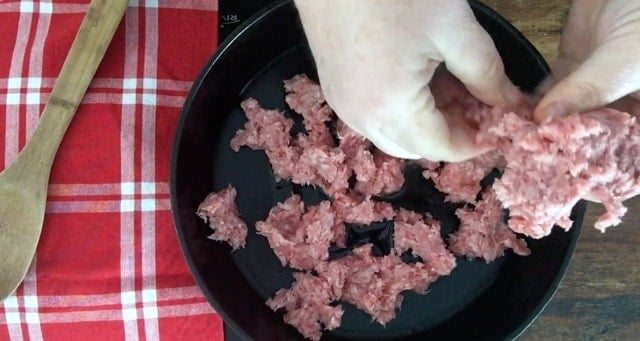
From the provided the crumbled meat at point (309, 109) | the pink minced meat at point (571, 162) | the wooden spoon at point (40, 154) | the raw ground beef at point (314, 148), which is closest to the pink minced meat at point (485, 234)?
the raw ground beef at point (314, 148)

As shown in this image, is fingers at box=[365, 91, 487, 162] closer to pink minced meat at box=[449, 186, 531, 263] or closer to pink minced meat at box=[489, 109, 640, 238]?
pink minced meat at box=[489, 109, 640, 238]

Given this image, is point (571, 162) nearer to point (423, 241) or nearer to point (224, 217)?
point (423, 241)

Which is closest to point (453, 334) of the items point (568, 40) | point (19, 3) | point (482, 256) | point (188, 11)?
point (482, 256)

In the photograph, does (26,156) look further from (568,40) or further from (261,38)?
(568,40)

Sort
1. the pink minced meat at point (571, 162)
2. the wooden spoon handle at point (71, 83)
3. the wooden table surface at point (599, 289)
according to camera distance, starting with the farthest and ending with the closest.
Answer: the wooden table surface at point (599, 289)
the wooden spoon handle at point (71, 83)
the pink minced meat at point (571, 162)

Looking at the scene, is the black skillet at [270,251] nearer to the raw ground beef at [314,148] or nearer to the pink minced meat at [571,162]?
the raw ground beef at [314,148]

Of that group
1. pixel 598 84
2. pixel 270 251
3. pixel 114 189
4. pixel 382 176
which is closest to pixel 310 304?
pixel 270 251

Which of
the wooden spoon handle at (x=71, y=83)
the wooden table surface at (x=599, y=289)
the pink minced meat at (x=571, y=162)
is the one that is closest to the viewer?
the pink minced meat at (x=571, y=162)
